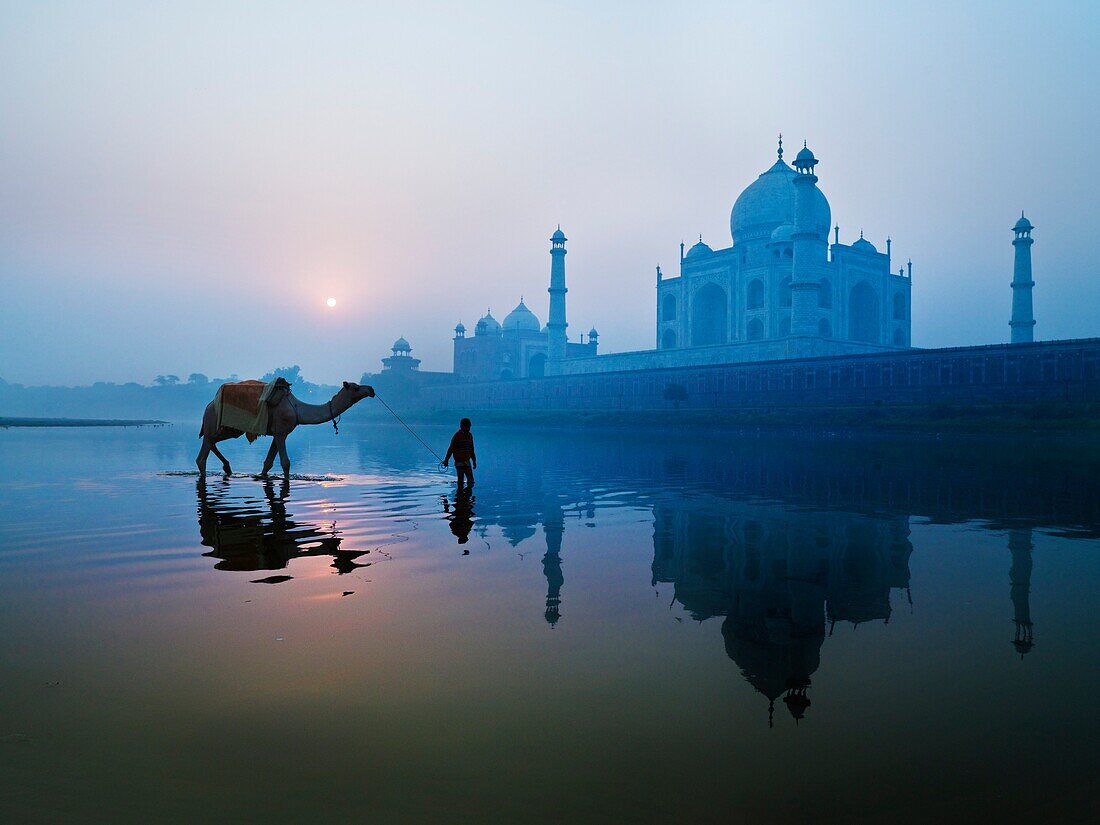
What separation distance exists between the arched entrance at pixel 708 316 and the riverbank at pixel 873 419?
44.8 feet

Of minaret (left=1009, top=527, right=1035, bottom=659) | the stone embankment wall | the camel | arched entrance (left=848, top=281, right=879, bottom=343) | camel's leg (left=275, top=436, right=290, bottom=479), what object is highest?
arched entrance (left=848, top=281, right=879, bottom=343)

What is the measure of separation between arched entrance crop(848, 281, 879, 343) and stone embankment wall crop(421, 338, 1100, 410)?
50.1 feet

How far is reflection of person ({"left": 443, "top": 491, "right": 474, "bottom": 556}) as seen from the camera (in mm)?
8031

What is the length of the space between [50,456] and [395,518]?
16032mm

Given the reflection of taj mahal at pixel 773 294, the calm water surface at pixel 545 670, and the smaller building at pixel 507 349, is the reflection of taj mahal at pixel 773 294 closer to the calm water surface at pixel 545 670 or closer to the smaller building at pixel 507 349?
the smaller building at pixel 507 349

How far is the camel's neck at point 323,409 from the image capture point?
14188 millimetres

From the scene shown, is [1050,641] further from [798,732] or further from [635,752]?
[635,752]

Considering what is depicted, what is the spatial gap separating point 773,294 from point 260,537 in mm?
53307

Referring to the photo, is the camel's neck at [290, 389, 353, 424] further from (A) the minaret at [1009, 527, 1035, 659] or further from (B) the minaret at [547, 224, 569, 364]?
(B) the minaret at [547, 224, 569, 364]

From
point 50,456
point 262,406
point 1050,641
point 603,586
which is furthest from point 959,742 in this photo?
point 50,456

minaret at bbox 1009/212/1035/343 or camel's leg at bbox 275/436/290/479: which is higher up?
minaret at bbox 1009/212/1035/343

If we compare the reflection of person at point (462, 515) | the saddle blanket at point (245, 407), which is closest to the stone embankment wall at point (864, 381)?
the reflection of person at point (462, 515)

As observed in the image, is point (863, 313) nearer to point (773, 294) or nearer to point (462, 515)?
point (773, 294)

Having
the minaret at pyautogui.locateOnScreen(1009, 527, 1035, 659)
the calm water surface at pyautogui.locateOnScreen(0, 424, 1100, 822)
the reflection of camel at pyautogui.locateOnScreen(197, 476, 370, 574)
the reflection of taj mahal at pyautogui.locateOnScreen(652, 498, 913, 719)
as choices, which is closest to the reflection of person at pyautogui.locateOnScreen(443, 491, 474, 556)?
the calm water surface at pyautogui.locateOnScreen(0, 424, 1100, 822)
